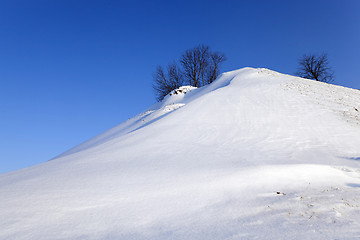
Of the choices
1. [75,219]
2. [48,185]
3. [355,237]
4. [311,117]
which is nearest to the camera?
[355,237]

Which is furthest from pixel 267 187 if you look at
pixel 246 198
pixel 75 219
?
pixel 75 219

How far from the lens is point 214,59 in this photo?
102 feet

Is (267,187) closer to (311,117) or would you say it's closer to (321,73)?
(311,117)

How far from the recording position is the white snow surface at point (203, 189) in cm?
252

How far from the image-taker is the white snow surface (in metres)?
2.52

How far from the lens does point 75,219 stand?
2809 millimetres

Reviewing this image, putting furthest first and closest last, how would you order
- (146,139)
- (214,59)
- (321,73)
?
1. (214,59)
2. (321,73)
3. (146,139)

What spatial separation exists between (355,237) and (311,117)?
7.00 meters

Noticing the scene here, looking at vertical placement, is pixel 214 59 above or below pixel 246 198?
above

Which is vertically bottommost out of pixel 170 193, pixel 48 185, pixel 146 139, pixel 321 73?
pixel 170 193

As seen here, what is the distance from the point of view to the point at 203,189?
3539 mm

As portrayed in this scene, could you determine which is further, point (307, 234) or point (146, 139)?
point (146, 139)

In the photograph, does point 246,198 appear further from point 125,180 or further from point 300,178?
point 125,180

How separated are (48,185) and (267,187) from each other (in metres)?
3.46
